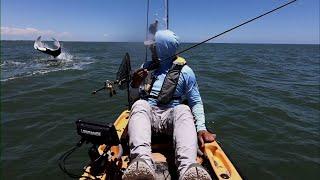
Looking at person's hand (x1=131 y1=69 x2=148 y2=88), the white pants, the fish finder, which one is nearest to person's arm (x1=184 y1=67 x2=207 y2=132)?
the white pants

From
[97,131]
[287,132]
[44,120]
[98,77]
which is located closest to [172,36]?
[97,131]

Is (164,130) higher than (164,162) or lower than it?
higher

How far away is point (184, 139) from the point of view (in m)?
3.86

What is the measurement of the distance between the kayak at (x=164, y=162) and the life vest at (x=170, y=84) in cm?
66

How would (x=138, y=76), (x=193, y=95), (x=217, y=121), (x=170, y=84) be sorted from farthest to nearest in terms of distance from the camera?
(x=217, y=121), (x=138, y=76), (x=193, y=95), (x=170, y=84)

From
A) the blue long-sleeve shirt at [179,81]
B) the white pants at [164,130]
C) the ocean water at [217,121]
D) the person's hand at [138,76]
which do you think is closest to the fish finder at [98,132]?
the white pants at [164,130]

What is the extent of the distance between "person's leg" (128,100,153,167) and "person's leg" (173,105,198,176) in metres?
0.35

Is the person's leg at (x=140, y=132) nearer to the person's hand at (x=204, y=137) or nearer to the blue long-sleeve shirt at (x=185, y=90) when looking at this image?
the blue long-sleeve shirt at (x=185, y=90)

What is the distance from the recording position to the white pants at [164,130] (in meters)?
3.66

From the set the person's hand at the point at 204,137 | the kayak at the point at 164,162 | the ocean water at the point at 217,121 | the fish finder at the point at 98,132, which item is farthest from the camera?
the ocean water at the point at 217,121

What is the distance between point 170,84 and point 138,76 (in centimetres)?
63

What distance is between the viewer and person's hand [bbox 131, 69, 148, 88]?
4.98 m

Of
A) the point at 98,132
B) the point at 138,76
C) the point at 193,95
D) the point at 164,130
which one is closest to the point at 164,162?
the point at 164,130

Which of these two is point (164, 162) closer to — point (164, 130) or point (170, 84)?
point (164, 130)
